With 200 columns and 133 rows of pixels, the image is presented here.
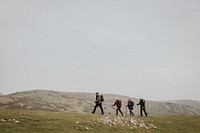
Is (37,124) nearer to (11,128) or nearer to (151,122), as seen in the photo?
(11,128)

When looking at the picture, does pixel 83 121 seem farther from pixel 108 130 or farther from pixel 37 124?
pixel 37 124

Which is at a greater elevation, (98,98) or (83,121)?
(98,98)

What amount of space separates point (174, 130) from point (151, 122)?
3.43m

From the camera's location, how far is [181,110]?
15588 cm

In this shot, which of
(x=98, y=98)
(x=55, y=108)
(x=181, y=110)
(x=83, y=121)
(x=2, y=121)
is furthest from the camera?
(x=181, y=110)

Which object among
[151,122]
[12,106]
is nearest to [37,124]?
[151,122]

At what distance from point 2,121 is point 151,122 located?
19.3m

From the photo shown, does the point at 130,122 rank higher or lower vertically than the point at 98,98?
lower

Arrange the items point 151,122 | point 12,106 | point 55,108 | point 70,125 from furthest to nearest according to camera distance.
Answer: point 55,108, point 12,106, point 151,122, point 70,125

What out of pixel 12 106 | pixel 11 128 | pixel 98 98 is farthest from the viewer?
pixel 12 106

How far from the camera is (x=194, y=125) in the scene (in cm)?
3706

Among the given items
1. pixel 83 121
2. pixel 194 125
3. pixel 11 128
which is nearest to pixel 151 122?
pixel 194 125

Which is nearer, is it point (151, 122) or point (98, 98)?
point (151, 122)

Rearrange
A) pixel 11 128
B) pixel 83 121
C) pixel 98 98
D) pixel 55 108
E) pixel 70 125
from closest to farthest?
pixel 11 128, pixel 70 125, pixel 83 121, pixel 98 98, pixel 55 108
